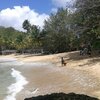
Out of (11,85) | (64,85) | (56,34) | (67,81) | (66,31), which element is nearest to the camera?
(64,85)

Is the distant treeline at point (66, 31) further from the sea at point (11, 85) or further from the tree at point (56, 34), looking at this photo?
the sea at point (11, 85)

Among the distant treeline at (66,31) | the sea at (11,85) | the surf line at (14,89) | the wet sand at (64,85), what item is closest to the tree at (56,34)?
the distant treeline at (66,31)

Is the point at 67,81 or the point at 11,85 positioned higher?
the point at 67,81

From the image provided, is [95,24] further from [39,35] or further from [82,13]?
[39,35]

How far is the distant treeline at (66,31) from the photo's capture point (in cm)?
3503

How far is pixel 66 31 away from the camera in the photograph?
2474 inches

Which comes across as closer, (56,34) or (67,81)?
(67,81)

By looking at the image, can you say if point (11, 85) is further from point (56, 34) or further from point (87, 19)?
point (56, 34)

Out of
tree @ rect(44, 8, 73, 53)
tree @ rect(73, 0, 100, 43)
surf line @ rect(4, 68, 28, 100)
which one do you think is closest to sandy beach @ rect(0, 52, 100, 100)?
surf line @ rect(4, 68, 28, 100)

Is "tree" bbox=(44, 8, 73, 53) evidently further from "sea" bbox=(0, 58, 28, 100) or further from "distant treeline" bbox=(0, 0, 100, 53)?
"sea" bbox=(0, 58, 28, 100)

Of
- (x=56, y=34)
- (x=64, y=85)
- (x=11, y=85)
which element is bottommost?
(x=11, y=85)

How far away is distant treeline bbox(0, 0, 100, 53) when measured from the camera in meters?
35.0

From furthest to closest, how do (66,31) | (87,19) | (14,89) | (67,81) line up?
(66,31) → (87,19) → (67,81) → (14,89)

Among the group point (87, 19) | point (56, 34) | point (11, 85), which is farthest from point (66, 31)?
point (11, 85)
